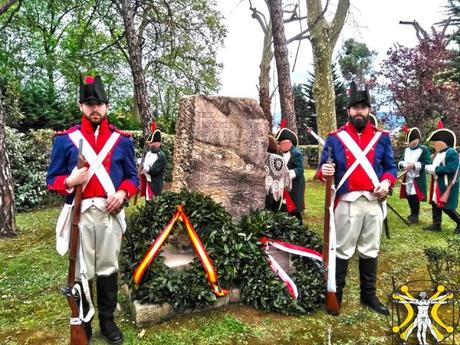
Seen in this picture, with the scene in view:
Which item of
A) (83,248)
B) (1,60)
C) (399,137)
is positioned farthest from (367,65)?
(83,248)

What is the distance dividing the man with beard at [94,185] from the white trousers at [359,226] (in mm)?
2026

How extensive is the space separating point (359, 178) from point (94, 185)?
2.40 metres

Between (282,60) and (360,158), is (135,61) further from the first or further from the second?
(360,158)

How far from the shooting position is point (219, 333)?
12.1 ft

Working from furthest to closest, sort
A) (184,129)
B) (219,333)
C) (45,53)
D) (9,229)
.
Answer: (45,53) → (9,229) → (184,129) → (219,333)

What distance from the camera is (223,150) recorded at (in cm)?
485

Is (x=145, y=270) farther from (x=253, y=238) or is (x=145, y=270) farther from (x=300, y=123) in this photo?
(x=300, y=123)

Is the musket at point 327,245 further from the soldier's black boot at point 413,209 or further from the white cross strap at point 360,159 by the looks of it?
the soldier's black boot at point 413,209

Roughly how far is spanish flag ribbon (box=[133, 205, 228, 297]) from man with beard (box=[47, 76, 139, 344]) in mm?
467

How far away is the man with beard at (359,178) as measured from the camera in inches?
152

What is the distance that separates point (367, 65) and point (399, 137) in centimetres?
1773

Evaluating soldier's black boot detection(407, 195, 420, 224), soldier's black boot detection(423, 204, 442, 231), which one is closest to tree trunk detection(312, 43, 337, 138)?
soldier's black boot detection(407, 195, 420, 224)

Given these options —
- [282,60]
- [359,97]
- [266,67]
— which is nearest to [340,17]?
[282,60]

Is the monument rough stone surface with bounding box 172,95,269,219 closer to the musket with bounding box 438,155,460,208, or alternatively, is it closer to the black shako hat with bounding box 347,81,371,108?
the black shako hat with bounding box 347,81,371,108
